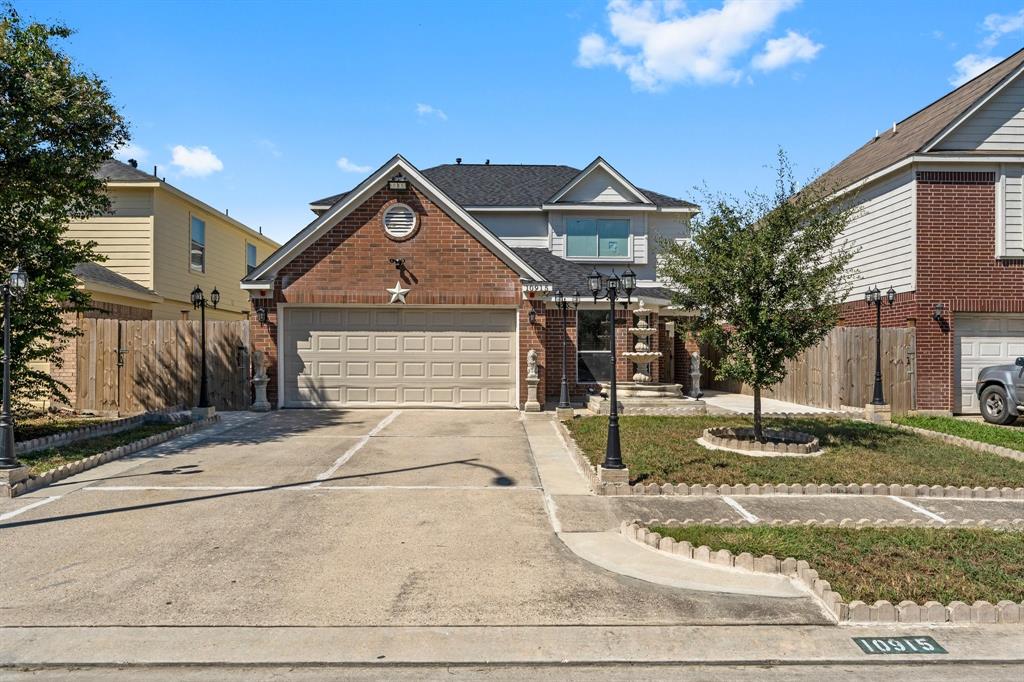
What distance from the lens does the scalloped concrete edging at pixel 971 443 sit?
33.8 ft

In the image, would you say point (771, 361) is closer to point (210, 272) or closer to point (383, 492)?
point (383, 492)

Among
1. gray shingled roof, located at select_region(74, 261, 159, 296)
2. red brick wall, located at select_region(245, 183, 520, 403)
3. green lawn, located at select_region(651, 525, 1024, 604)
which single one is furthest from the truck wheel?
gray shingled roof, located at select_region(74, 261, 159, 296)

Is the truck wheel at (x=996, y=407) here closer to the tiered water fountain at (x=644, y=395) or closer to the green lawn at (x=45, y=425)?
the tiered water fountain at (x=644, y=395)

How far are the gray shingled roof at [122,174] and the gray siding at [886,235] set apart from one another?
2103 cm

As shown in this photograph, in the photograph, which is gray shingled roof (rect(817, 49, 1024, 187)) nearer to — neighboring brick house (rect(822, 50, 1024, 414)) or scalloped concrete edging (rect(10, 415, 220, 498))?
neighboring brick house (rect(822, 50, 1024, 414))

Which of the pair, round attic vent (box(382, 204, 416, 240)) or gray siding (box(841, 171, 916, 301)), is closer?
gray siding (box(841, 171, 916, 301))

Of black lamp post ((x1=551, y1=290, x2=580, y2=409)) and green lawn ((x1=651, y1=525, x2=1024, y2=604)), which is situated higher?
black lamp post ((x1=551, y1=290, x2=580, y2=409))

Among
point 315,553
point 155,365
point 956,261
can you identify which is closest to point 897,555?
point 315,553

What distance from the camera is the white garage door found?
623 inches

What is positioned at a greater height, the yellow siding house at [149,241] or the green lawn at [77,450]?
the yellow siding house at [149,241]

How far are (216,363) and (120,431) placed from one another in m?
4.04

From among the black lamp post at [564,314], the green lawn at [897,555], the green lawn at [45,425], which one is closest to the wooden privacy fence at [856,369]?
the black lamp post at [564,314]

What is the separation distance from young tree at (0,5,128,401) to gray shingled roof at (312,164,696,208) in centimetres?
982

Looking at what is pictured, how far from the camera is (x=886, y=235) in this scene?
55.2 feet
